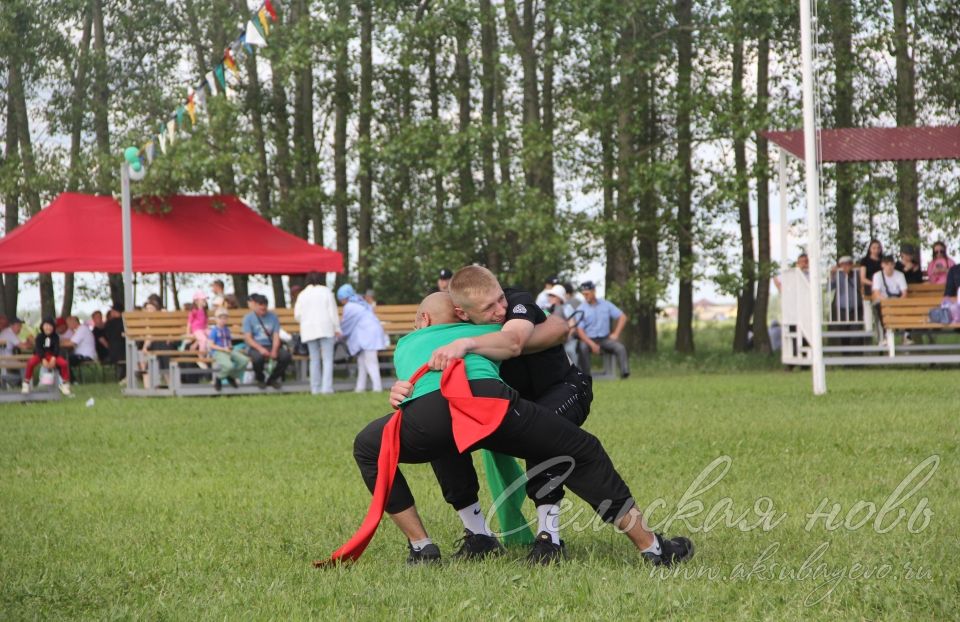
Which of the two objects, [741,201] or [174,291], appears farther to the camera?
[174,291]

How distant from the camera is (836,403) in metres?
14.3

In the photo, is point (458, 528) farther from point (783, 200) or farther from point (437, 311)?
point (783, 200)

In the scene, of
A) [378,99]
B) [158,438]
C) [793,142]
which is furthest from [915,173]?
[158,438]

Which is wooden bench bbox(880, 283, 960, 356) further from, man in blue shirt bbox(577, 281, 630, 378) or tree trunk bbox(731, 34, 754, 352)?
tree trunk bbox(731, 34, 754, 352)

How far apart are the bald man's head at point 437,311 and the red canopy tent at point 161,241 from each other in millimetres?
19183

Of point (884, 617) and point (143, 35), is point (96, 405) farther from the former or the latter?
point (143, 35)

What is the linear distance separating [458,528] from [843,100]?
2439cm

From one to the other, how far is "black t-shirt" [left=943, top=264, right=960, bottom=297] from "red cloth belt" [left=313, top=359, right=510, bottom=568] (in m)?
16.7

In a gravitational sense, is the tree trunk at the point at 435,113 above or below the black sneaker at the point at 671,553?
above

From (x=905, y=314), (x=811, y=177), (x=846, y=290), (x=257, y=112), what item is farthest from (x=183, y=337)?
(x=257, y=112)

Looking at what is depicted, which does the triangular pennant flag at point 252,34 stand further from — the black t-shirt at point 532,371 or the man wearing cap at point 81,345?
the black t-shirt at point 532,371

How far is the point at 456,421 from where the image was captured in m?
5.45

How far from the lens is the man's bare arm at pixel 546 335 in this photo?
5.71 meters

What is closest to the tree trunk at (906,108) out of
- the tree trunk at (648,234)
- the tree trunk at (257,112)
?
the tree trunk at (648,234)
